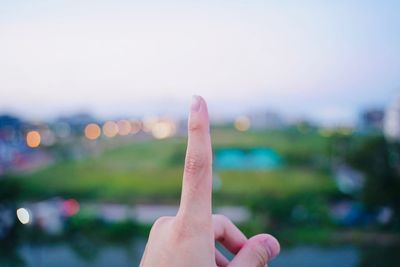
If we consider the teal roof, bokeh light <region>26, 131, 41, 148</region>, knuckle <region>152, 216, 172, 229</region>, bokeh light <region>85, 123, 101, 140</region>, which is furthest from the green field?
knuckle <region>152, 216, 172, 229</region>

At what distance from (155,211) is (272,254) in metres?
4.95

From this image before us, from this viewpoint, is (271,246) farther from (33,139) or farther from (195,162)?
(33,139)

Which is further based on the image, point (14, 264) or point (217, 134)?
point (217, 134)

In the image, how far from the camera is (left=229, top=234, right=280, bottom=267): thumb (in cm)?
37

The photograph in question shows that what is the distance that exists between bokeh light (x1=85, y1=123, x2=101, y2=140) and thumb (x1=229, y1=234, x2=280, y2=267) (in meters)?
4.70

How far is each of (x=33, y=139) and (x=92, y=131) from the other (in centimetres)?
61

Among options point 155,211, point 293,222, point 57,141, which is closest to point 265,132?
point 293,222

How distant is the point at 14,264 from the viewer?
4.61 meters

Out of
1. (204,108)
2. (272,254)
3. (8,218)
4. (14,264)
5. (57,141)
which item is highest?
(204,108)

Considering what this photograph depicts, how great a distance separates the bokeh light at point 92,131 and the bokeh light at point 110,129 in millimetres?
67

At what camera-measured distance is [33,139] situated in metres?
4.93

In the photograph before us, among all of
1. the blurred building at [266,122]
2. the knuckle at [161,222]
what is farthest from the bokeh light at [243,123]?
the knuckle at [161,222]

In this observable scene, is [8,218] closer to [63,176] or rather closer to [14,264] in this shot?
[14,264]

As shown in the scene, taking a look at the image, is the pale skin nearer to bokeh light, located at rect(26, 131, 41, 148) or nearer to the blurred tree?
the blurred tree
